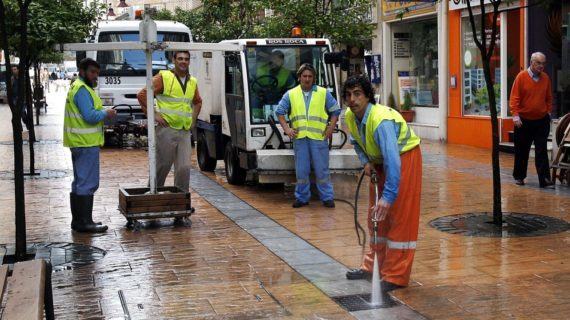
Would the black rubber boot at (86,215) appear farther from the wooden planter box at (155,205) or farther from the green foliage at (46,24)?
the green foliage at (46,24)

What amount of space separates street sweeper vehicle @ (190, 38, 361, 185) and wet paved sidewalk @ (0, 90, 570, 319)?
1.65 ft

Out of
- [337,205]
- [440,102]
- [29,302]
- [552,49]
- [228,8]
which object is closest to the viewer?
[29,302]

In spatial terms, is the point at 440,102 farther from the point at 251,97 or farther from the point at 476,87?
the point at 251,97

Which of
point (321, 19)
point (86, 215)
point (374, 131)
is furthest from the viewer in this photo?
point (321, 19)

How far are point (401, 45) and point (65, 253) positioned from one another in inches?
623

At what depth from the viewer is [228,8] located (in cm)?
2625

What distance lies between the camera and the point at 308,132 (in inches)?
404

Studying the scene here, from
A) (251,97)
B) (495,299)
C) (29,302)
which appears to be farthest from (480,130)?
(29,302)

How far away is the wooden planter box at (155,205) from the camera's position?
9.00 meters

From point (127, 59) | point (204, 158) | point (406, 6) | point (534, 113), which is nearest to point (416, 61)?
point (406, 6)

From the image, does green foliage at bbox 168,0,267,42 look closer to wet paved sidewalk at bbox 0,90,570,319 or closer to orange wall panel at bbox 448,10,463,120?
orange wall panel at bbox 448,10,463,120

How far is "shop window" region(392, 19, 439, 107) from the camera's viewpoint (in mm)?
20391

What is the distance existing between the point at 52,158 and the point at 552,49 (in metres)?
10.1

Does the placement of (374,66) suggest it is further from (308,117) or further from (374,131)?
(374,131)
